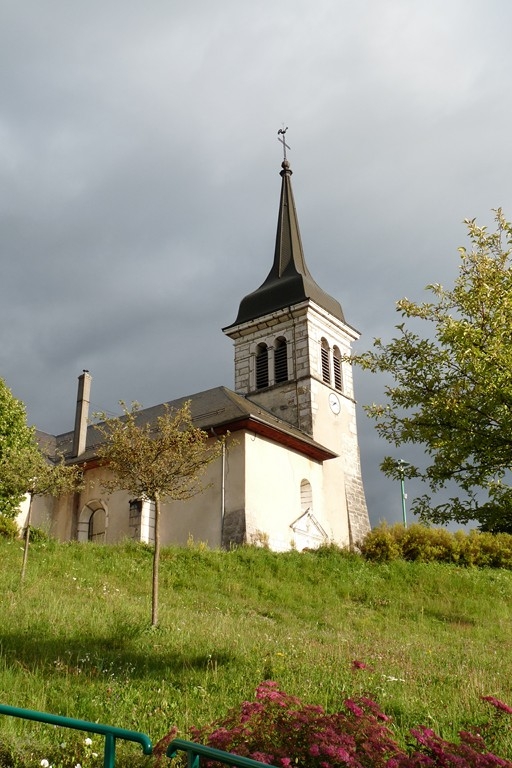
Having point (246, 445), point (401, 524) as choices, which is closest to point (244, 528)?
point (246, 445)

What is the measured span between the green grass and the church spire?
647 inches

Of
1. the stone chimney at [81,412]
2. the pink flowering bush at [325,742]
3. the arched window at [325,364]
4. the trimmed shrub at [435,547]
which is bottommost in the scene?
the pink flowering bush at [325,742]

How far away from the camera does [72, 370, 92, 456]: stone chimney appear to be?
29.1 m

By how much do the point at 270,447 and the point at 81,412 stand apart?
922 cm

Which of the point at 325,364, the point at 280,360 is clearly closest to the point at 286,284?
the point at 280,360

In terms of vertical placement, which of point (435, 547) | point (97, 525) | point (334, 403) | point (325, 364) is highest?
point (325, 364)

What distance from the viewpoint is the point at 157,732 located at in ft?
18.9

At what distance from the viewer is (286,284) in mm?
33688

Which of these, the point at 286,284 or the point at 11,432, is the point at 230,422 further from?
the point at 286,284

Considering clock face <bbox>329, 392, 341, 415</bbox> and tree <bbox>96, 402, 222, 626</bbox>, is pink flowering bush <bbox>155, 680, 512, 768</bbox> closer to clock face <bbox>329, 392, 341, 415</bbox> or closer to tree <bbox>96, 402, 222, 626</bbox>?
tree <bbox>96, 402, 222, 626</bbox>

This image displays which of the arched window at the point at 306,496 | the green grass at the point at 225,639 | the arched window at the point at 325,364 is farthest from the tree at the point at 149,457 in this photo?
the arched window at the point at 325,364

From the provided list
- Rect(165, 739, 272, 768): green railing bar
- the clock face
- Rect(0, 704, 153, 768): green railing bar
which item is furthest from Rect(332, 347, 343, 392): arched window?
Rect(165, 739, 272, 768): green railing bar

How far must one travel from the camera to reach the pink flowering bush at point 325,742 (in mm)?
4406

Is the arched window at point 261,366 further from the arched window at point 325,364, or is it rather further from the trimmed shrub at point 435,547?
the trimmed shrub at point 435,547
